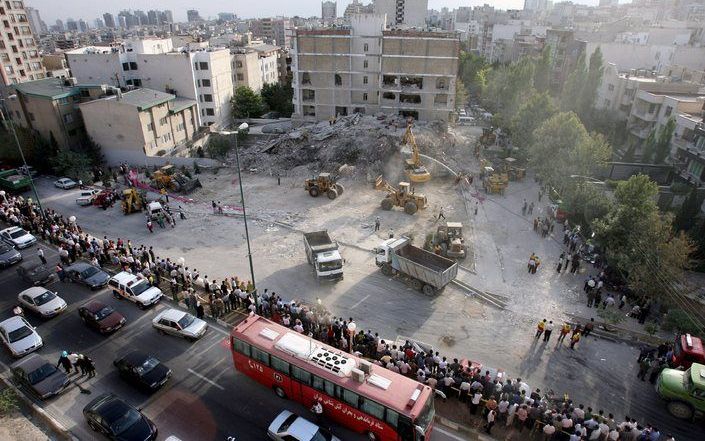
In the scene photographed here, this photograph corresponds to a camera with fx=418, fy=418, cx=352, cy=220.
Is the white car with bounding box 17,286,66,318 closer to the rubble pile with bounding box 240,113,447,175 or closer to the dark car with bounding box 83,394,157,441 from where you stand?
the dark car with bounding box 83,394,157,441

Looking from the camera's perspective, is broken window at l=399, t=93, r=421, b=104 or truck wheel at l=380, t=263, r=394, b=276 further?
broken window at l=399, t=93, r=421, b=104

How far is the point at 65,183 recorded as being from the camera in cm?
4231

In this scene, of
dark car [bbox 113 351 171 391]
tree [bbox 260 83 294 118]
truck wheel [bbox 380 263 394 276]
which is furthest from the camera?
tree [bbox 260 83 294 118]

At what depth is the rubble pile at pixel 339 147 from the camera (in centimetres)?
4753

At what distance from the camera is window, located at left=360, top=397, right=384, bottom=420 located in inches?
588

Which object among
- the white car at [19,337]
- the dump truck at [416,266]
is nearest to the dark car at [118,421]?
the white car at [19,337]

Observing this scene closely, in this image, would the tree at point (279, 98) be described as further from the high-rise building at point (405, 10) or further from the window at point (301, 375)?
the window at point (301, 375)

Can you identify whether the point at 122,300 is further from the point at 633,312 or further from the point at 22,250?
the point at 633,312

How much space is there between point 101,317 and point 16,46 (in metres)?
79.0

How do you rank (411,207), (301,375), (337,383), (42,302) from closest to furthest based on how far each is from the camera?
(337,383), (301,375), (42,302), (411,207)

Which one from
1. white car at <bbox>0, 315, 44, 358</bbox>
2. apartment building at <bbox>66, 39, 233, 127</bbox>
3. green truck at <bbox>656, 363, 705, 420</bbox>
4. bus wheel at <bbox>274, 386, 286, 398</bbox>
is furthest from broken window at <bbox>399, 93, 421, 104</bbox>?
white car at <bbox>0, 315, 44, 358</bbox>

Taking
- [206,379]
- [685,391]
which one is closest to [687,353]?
[685,391]

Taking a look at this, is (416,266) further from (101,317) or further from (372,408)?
(101,317)

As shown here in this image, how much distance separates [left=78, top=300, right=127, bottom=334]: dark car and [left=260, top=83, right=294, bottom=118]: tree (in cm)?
5704
